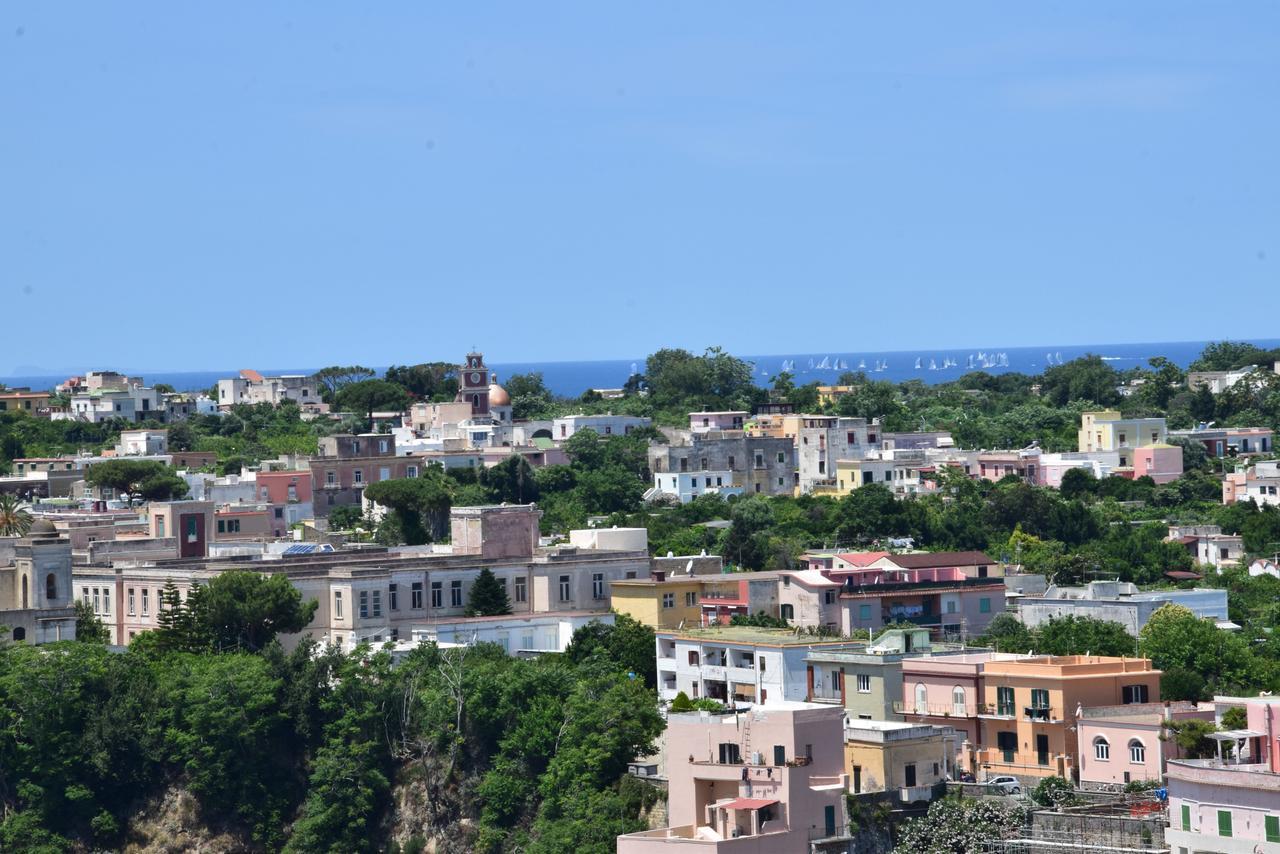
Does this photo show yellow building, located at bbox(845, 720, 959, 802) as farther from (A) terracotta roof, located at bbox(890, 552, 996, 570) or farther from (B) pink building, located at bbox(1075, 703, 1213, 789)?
(A) terracotta roof, located at bbox(890, 552, 996, 570)

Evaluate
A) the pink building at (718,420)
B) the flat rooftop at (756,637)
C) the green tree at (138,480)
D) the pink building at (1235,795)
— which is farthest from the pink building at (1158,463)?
the pink building at (1235,795)

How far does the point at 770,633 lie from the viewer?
178 feet

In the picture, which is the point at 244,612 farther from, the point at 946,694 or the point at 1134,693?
the point at 1134,693

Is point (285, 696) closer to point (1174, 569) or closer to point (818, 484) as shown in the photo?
point (1174, 569)

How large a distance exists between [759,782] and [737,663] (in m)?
11.3

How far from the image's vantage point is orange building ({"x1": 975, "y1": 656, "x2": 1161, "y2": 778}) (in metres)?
45.8

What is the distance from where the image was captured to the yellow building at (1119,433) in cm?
10600

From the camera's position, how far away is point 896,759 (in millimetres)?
45000

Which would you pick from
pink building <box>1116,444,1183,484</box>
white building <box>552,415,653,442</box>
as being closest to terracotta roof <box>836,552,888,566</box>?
pink building <box>1116,444,1183,484</box>

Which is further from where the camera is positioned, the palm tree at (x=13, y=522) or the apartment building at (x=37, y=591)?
the palm tree at (x=13, y=522)

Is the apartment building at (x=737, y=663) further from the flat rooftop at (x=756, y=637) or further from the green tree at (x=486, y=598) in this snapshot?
the green tree at (x=486, y=598)

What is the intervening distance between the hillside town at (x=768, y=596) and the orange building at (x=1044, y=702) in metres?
0.07

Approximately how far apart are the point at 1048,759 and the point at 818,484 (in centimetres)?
5942

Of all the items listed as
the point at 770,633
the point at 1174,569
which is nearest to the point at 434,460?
the point at 1174,569
